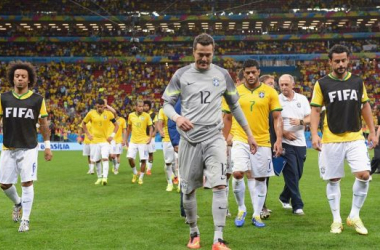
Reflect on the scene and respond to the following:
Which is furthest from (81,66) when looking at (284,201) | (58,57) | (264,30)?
(284,201)

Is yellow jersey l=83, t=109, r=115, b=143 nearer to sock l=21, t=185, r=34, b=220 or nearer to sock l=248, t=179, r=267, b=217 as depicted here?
sock l=21, t=185, r=34, b=220

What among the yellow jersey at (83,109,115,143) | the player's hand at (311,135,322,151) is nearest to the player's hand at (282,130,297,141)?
the player's hand at (311,135,322,151)

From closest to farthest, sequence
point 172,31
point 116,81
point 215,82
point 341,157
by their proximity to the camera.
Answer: point 215,82, point 341,157, point 116,81, point 172,31

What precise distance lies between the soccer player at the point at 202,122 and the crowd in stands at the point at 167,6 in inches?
2233

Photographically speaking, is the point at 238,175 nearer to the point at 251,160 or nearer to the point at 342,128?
the point at 251,160

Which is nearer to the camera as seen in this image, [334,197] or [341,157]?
[341,157]

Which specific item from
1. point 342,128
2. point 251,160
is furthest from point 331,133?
point 251,160

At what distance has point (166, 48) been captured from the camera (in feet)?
209

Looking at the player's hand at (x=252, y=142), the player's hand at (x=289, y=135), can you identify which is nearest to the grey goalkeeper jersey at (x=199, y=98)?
the player's hand at (x=252, y=142)

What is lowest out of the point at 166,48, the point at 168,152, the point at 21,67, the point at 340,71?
the point at 168,152

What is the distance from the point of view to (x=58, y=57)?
6153cm

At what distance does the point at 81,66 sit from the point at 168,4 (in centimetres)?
A: 1191

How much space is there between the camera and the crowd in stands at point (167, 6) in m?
63.0

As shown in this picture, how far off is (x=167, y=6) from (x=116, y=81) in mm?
11325
